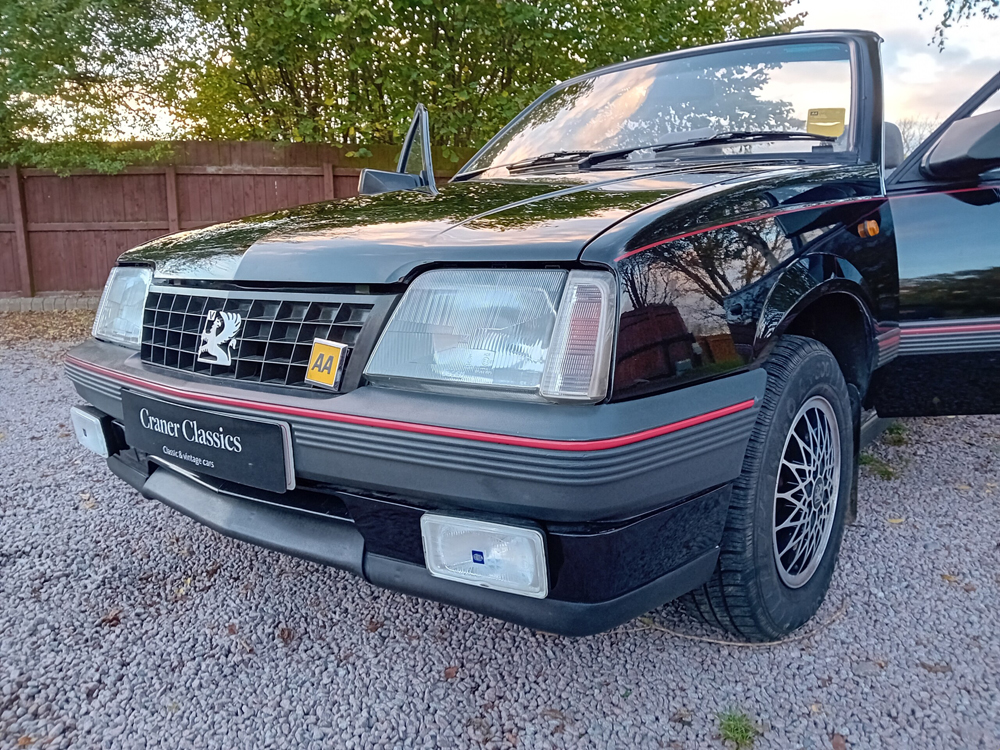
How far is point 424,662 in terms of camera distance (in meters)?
1.89

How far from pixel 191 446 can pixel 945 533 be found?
255cm

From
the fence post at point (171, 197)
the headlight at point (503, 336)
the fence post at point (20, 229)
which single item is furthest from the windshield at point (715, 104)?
the fence post at point (20, 229)

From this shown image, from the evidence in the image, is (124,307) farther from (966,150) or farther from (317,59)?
(317,59)

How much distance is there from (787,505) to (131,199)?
32.6 ft

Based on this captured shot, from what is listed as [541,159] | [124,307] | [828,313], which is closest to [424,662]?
[124,307]

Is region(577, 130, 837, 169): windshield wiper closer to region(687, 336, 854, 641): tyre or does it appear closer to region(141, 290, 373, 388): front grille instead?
region(687, 336, 854, 641): tyre

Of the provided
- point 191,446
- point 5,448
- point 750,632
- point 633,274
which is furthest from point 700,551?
point 5,448

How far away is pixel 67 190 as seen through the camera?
948 centimetres

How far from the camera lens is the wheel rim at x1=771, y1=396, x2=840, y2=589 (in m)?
1.90

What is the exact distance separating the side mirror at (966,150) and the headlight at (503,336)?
1.56 meters

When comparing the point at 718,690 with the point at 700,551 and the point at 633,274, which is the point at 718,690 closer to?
the point at 700,551

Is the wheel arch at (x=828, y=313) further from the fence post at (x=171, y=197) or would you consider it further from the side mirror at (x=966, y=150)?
the fence post at (x=171, y=197)

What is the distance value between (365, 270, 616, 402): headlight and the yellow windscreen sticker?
4.85 feet

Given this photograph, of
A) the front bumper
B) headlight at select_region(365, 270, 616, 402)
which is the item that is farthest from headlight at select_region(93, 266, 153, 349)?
headlight at select_region(365, 270, 616, 402)
